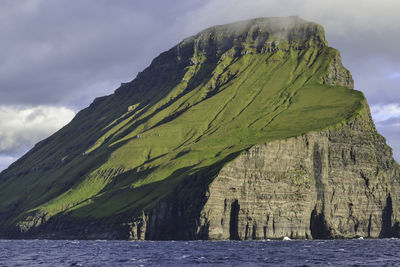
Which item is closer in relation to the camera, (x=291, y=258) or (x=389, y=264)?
(x=389, y=264)

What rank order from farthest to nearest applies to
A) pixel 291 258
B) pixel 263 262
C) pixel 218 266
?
pixel 291 258 < pixel 263 262 < pixel 218 266

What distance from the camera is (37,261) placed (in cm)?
12419

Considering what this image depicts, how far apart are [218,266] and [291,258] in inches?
976

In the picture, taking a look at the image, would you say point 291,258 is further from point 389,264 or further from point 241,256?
point 389,264

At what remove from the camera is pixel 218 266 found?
109688 mm

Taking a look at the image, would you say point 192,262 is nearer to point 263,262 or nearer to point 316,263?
point 263,262

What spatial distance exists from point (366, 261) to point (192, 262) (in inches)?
1374

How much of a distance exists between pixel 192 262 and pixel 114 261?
54.7ft

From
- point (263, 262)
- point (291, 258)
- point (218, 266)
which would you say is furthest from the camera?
point (291, 258)

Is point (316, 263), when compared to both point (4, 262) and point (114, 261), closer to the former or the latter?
point (114, 261)

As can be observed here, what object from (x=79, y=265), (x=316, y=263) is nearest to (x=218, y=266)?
(x=316, y=263)

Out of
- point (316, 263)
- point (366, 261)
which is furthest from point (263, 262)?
point (366, 261)

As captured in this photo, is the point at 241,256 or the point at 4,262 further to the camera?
the point at 241,256

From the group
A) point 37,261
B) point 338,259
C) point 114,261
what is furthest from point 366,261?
point 37,261
